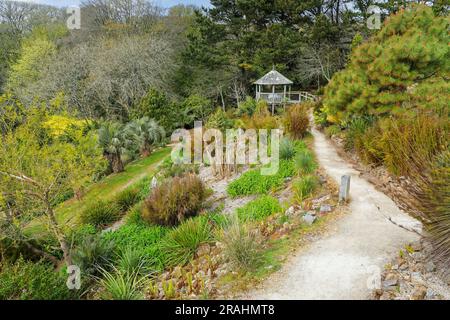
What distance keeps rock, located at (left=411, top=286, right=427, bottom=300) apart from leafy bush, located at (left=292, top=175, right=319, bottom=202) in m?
3.22

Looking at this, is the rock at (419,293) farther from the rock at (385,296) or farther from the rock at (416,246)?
the rock at (416,246)

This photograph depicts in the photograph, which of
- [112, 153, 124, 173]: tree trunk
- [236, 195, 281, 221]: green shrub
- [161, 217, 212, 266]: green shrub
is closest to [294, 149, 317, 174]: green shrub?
[236, 195, 281, 221]: green shrub

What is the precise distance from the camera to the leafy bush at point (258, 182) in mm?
8613

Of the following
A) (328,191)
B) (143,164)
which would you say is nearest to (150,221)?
(328,191)

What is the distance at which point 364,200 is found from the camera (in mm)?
6965

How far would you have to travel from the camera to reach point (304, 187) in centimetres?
746

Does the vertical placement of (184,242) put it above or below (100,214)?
above

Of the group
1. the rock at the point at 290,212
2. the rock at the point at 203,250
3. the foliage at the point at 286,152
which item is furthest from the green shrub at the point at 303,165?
the rock at the point at 203,250

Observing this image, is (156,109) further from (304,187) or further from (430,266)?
(430,266)

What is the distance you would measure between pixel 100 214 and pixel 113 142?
5.91 m

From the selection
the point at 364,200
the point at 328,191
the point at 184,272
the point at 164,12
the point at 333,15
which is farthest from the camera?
the point at 164,12

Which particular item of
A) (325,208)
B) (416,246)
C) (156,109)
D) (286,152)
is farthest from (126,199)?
(156,109)
